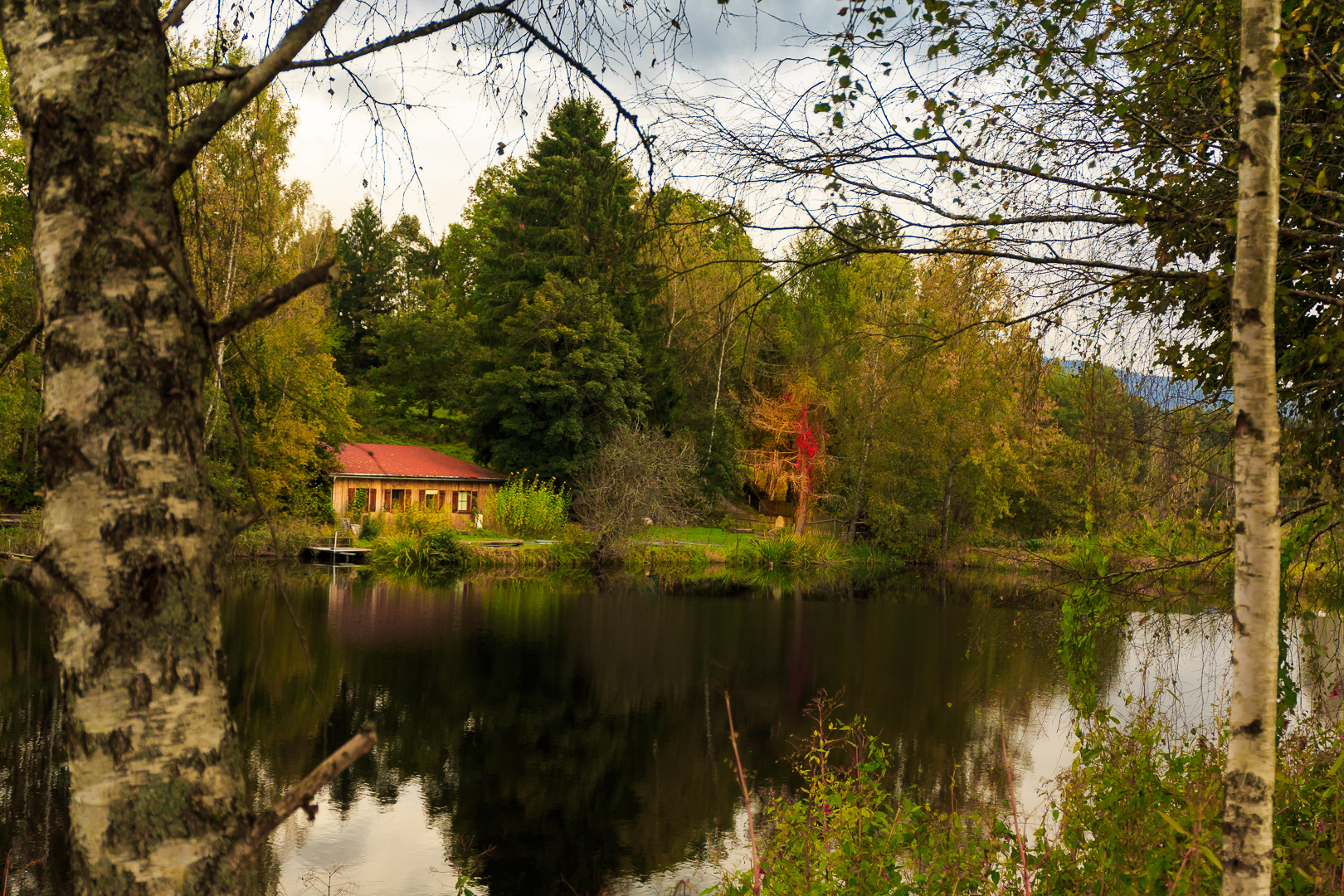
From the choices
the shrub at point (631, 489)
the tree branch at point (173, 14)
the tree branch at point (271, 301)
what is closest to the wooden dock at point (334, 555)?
the shrub at point (631, 489)

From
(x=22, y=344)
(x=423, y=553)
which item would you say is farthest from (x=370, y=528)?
(x=22, y=344)

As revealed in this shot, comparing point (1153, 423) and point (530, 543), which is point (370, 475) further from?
point (1153, 423)

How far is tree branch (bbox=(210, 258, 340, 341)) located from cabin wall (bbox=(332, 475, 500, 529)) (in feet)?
89.0

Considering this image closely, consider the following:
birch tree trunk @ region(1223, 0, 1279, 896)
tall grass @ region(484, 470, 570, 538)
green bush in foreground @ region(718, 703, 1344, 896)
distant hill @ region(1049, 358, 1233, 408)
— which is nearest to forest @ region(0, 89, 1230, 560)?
distant hill @ region(1049, 358, 1233, 408)

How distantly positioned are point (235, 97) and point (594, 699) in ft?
40.9

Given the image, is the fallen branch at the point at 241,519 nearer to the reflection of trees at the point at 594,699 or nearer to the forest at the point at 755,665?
the forest at the point at 755,665

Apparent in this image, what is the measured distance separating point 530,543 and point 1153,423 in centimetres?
2398

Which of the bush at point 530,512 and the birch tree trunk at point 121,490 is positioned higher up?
the birch tree trunk at point 121,490

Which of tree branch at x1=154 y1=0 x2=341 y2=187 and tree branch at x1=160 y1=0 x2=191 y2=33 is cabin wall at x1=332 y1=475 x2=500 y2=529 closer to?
tree branch at x1=160 y1=0 x2=191 y2=33

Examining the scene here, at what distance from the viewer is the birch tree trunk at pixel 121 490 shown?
1.47 meters

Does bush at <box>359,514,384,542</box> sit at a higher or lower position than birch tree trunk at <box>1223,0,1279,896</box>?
lower

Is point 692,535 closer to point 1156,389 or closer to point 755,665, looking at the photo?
point 755,665

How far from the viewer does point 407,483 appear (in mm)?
31391

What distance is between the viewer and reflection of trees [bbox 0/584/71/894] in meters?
7.24
